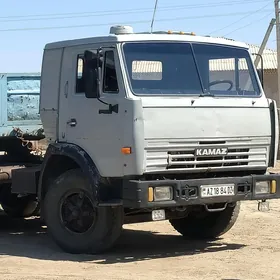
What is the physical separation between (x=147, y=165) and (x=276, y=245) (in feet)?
7.79

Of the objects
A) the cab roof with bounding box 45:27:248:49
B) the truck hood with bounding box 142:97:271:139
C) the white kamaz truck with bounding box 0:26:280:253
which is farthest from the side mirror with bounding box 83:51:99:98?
the truck hood with bounding box 142:97:271:139

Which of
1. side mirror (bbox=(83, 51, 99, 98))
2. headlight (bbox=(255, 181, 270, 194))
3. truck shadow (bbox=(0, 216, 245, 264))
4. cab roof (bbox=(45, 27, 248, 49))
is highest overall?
cab roof (bbox=(45, 27, 248, 49))

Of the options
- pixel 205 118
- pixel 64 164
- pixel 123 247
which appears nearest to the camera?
pixel 205 118

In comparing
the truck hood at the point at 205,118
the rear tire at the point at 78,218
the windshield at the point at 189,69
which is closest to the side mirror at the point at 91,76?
the windshield at the point at 189,69

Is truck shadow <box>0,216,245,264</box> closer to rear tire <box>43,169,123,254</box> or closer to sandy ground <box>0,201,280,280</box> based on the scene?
sandy ground <box>0,201,280,280</box>

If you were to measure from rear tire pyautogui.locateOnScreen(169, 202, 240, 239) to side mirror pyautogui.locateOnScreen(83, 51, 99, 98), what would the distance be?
2240 millimetres

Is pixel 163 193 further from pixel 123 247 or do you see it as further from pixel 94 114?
pixel 123 247

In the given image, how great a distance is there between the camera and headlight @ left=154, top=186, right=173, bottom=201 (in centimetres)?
766

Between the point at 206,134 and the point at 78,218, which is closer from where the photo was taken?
the point at 206,134

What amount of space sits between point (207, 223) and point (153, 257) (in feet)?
4.98

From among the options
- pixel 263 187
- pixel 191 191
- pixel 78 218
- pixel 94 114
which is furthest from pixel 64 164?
pixel 263 187

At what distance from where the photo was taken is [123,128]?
7.70m

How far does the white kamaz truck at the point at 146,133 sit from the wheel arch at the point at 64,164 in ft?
0.05

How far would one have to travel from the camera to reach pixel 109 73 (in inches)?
313
